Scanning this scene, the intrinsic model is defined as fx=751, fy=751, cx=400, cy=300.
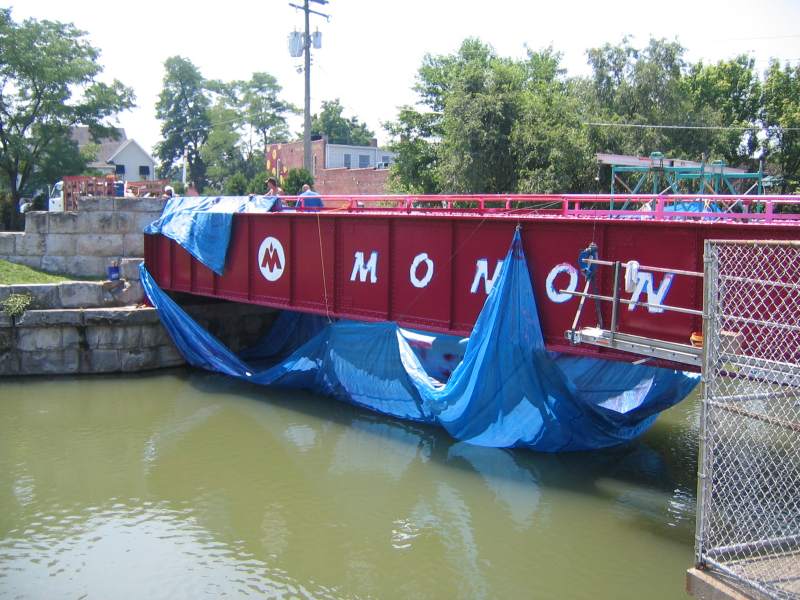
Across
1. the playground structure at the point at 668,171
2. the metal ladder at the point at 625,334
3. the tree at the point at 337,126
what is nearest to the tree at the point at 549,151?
the playground structure at the point at 668,171

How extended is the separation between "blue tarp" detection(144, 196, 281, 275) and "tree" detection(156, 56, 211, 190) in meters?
64.5

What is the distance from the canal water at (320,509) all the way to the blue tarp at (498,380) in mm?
409

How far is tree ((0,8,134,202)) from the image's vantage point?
3183cm

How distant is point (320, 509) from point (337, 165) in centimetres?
4758

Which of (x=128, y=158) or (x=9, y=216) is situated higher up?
(x=128, y=158)

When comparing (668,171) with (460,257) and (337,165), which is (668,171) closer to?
(460,257)

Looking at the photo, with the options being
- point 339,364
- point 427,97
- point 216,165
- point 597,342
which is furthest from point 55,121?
point 216,165

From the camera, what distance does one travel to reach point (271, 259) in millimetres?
14438

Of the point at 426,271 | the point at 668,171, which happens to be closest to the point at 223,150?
the point at 668,171

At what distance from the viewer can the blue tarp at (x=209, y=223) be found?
1502 centimetres

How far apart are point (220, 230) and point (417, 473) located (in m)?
7.24

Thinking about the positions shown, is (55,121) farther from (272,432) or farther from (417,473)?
(417,473)

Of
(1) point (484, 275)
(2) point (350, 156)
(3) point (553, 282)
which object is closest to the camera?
(3) point (553, 282)

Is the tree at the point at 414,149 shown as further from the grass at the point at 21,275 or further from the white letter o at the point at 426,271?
the white letter o at the point at 426,271
